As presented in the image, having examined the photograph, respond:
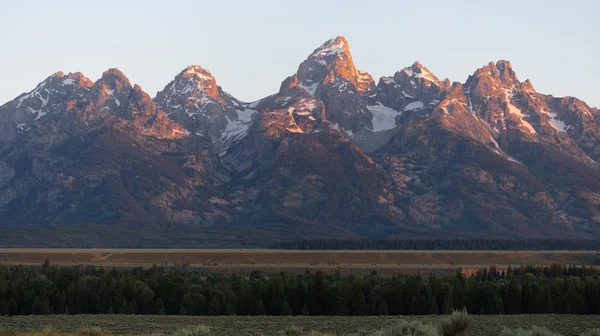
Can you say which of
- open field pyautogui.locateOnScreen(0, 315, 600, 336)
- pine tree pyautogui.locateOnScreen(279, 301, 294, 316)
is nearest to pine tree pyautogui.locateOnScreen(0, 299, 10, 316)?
open field pyautogui.locateOnScreen(0, 315, 600, 336)

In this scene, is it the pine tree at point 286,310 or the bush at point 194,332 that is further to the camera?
the pine tree at point 286,310

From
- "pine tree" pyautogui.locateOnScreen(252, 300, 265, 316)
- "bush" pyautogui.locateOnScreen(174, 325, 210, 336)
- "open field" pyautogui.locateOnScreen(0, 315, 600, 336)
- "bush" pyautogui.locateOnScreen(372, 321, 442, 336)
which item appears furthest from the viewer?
"pine tree" pyautogui.locateOnScreen(252, 300, 265, 316)

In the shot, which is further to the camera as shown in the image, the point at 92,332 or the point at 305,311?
the point at 305,311

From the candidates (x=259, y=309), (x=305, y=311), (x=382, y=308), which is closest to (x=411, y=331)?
(x=259, y=309)

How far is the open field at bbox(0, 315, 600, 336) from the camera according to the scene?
3287 inches

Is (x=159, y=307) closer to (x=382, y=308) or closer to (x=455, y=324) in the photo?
(x=382, y=308)

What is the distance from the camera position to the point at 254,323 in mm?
90938

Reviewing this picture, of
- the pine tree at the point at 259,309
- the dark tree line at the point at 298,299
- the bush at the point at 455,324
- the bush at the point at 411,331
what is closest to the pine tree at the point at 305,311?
the dark tree line at the point at 298,299

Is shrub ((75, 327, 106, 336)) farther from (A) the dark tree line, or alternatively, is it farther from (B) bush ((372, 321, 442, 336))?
(A) the dark tree line

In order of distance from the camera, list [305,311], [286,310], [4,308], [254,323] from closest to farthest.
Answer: [254,323], [4,308], [286,310], [305,311]

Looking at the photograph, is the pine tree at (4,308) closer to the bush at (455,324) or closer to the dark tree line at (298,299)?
the dark tree line at (298,299)

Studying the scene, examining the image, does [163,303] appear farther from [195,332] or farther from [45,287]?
[195,332]

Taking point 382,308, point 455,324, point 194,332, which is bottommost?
point 382,308

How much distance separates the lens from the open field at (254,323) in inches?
3287
